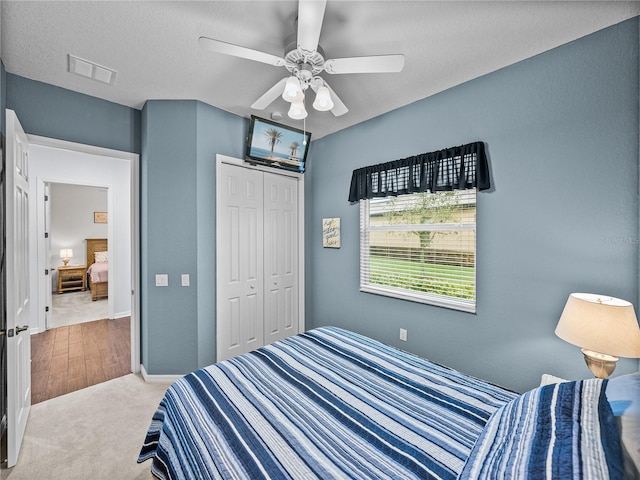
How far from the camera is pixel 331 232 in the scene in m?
3.51

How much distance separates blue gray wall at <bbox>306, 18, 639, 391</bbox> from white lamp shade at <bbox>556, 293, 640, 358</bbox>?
1.05 ft

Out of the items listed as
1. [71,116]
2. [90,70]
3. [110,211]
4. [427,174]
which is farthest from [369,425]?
[110,211]

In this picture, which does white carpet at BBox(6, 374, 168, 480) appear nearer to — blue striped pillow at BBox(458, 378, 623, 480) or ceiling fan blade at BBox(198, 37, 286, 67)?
blue striped pillow at BBox(458, 378, 623, 480)

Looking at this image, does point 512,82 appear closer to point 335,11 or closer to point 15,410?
point 335,11

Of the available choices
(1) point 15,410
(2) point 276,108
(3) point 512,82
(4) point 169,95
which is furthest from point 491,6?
(1) point 15,410

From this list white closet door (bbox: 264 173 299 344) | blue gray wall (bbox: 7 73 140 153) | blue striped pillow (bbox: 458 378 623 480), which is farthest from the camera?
white closet door (bbox: 264 173 299 344)

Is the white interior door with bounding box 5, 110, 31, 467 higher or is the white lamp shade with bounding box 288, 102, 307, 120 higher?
the white lamp shade with bounding box 288, 102, 307, 120

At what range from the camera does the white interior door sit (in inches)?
68.1

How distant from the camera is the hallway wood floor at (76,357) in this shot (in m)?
2.71

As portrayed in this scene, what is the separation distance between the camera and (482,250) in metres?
2.33

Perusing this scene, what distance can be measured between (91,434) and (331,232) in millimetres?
2700

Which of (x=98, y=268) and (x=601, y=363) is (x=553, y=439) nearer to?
(x=601, y=363)

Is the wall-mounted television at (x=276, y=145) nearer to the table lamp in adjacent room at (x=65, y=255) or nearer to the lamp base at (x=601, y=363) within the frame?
the lamp base at (x=601, y=363)

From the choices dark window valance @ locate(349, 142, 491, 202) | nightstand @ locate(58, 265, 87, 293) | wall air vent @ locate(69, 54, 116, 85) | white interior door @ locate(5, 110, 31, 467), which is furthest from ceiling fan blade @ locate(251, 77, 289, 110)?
nightstand @ locate(58, 265, 87, 293)
